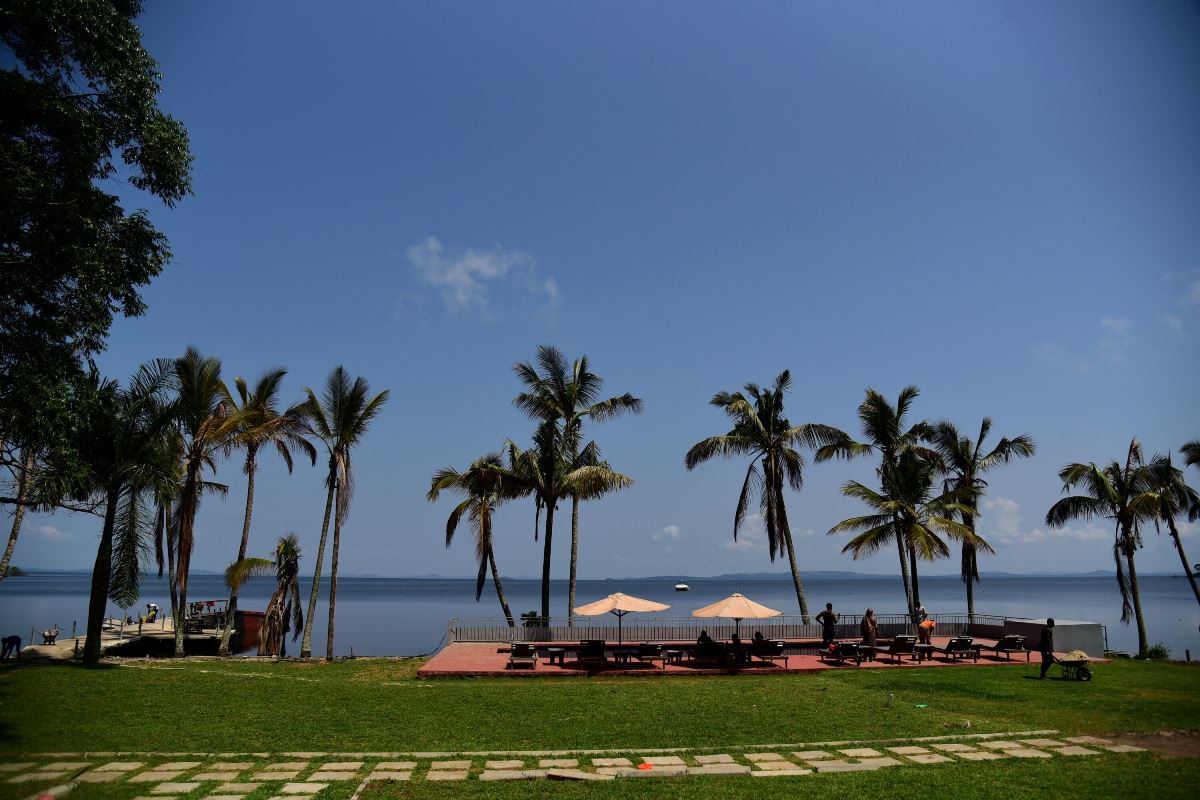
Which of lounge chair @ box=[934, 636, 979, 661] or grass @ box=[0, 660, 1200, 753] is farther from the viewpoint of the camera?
lounge chair @ box=[934, 636, 979, 661]

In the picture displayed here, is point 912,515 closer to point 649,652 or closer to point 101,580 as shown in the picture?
point 649,652

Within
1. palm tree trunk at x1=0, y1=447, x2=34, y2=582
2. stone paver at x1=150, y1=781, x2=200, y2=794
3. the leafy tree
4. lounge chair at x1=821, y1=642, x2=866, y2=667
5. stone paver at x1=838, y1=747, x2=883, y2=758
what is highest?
the leafy tree

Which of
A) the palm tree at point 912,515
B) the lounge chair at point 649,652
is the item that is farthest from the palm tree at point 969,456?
the lounge chair at point 649,652

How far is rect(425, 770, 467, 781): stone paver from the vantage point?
9.66 meters

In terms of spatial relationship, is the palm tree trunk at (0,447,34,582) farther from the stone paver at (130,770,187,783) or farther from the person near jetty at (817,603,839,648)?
the person near jetty at (817,603,839,648)

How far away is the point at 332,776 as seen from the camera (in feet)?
31.9

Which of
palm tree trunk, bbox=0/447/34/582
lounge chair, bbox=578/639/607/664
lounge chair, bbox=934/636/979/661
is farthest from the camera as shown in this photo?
lounge chair, bbox=934/636/979/661

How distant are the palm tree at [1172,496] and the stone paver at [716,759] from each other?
24679mm

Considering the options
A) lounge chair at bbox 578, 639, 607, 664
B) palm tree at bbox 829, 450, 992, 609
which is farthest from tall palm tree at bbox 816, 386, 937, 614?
lounge chair at bbox 578, 639, 607, 664

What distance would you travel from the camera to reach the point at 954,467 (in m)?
33.1

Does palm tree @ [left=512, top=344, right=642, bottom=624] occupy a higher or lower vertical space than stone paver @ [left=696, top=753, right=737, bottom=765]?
higher

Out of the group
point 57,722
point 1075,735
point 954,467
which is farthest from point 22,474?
point 954,467

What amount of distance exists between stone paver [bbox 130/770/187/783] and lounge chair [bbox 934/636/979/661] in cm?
2093

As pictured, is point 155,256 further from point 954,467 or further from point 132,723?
point 954,467
